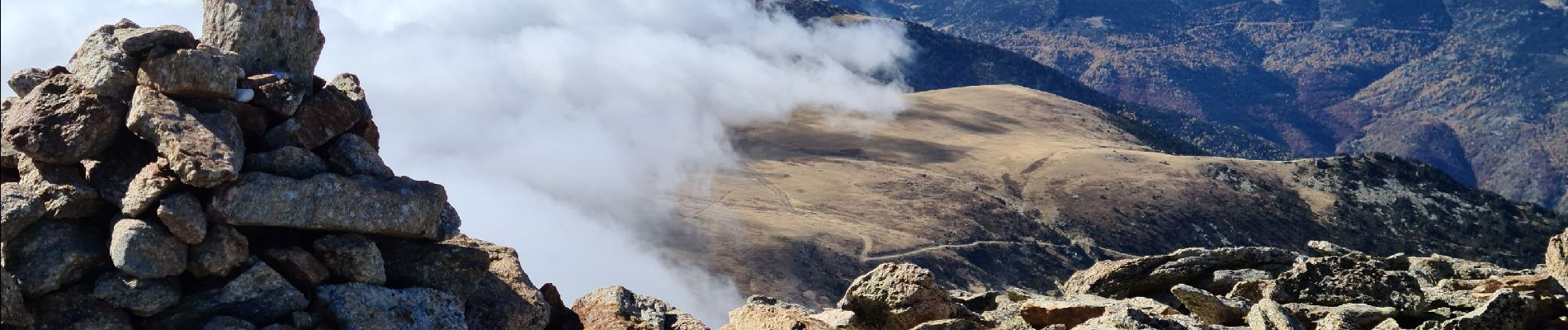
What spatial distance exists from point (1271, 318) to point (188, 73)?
15881 millimetres

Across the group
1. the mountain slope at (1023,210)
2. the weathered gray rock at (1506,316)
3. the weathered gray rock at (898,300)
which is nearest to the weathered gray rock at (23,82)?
the weathered gray rock at (898,300)

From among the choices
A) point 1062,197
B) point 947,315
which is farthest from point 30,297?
point 1062,197

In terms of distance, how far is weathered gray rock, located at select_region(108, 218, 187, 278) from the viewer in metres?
14.5

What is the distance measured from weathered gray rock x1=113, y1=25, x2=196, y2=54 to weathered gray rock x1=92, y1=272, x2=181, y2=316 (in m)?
3.43

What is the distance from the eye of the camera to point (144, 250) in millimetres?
14594

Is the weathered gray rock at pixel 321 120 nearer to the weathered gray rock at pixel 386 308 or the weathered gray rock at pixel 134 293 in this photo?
the weathered gray rock at pixel 386 308

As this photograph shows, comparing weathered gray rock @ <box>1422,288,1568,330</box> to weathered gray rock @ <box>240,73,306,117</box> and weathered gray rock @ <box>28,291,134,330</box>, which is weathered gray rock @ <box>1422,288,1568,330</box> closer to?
weathered gray rock @ <box>240,73,306,117</box>

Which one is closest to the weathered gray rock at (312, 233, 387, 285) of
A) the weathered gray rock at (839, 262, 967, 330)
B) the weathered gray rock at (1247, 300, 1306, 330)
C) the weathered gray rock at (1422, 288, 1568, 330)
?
the weathered gray rock at (839, 262, 967, 330)

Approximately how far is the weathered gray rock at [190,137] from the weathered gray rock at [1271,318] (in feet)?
48.3

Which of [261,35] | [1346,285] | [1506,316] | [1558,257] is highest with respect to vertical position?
[261,35]

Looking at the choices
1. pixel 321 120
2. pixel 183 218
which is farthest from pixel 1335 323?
pixel 183 218

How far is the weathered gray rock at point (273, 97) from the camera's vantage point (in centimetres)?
1745

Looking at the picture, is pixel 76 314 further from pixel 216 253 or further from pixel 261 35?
pixel 261 35

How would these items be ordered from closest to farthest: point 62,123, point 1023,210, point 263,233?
point 62,123 < point 263,233 < point 1023,210
